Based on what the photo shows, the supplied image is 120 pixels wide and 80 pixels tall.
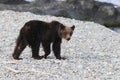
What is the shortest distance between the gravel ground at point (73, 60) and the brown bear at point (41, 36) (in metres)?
0.19

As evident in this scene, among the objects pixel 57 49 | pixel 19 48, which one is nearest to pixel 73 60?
pixel 57 49

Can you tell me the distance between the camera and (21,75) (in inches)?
360

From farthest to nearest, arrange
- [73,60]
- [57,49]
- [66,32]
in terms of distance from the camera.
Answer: [57,49] → [73,60] → [66,32]

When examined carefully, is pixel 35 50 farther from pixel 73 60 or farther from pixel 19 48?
pixel 73 60

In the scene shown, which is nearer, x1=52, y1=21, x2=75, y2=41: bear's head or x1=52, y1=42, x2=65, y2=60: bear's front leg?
x1=52, y1=21, x2=75, y2=41: bear's head

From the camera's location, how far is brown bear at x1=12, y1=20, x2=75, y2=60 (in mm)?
10617

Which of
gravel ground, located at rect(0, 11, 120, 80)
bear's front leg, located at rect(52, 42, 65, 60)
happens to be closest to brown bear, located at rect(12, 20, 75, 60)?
bear's front leg, located at rect(52, 42, 65, 60)

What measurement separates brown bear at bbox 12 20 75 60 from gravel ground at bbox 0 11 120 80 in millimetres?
194

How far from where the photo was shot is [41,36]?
10703 mm

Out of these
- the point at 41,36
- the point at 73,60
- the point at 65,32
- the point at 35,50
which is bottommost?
the point at 73,60

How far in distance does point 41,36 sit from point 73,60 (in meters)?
0.77

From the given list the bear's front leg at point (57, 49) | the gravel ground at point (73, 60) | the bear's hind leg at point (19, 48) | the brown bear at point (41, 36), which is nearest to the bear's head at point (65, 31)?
the brown bear at point (41, 36)

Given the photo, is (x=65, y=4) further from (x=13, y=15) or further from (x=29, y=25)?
(x=29, y=25)

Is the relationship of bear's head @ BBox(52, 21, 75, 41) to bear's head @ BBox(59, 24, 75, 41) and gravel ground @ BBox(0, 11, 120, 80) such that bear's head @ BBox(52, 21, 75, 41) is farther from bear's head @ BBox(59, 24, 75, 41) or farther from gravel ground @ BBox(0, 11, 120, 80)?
gravel ground @ BBox(0, 11, 120, 80)
